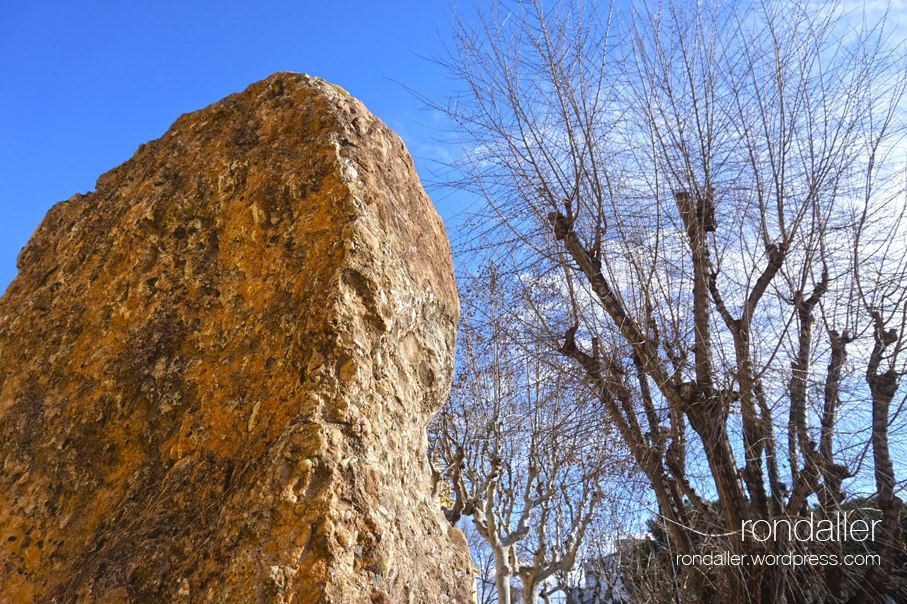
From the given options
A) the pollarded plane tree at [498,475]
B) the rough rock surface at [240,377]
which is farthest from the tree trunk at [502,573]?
the rough rock surface at [240,377]

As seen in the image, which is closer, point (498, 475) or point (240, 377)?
point (240, 377)

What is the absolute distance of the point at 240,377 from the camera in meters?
1.67

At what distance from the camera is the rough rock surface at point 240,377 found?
1370 millimetres

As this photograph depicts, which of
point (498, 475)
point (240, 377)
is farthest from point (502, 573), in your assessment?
point (240, 377)

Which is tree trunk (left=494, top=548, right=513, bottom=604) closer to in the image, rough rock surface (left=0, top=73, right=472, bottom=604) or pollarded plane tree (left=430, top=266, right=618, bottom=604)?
pollarded plane tree (left=430, top=266, right=618, bottom=604)

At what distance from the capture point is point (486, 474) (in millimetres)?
9516

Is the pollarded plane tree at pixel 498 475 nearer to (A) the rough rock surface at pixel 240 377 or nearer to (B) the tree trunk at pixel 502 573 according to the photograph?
(B) the tree trunk at pixel 502 573

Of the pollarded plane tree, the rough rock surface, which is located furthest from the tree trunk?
the rough rock surface

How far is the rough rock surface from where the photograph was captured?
137 cm

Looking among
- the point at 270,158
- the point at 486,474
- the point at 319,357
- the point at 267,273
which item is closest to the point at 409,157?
the point at 270,158

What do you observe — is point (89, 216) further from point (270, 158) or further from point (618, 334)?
point (618, 334)

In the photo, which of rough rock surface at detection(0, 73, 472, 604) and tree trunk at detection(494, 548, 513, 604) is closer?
rough rock surface at detection(0, 73, 472, 604)

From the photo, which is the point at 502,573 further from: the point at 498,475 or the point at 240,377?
the point at 240,377

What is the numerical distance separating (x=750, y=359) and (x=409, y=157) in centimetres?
309
